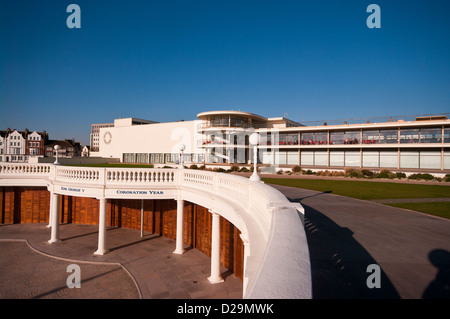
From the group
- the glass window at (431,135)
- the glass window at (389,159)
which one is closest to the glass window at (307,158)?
the glass window at (389,159)

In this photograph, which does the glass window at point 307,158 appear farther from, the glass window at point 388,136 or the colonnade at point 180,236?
the colonnade at point 180,236

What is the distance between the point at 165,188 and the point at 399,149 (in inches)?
1400

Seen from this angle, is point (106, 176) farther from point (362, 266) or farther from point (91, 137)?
point (91, 137)

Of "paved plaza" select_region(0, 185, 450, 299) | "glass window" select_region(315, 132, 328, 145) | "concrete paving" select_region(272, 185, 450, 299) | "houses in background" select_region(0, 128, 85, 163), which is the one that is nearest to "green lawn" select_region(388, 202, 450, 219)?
"paved plaza" select_region(0, 185, 450, 299)

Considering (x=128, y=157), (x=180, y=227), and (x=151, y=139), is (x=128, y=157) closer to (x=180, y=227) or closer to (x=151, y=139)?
(x=151, y=139)

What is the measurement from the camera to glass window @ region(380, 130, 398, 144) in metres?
37.1

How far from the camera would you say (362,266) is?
191 inches

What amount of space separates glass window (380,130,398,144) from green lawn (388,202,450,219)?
1117 inches

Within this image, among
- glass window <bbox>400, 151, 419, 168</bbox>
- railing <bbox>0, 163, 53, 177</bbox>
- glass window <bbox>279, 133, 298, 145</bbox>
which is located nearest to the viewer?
railing <bbox>0, 163, 53, 177</bbox>

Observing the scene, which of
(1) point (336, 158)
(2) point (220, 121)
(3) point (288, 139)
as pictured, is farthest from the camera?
(2) point (220, 121)

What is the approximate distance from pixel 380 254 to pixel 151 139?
58701 millimetres

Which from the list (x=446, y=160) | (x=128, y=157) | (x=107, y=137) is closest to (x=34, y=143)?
(x=107, y=137)

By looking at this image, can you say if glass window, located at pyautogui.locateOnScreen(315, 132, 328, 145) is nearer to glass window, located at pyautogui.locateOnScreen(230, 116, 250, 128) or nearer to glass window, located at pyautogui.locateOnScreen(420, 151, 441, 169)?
glass window, located at pyautogui.locateOnScreen(230, 116, 250, 128)

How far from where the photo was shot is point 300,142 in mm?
44000
